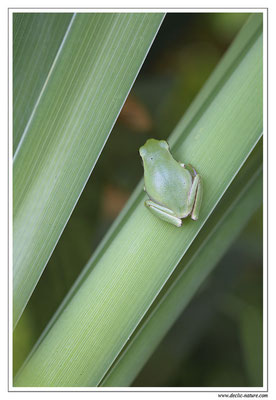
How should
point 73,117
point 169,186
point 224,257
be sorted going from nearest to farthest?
point 73,117 < point 169,186 < point 224,257

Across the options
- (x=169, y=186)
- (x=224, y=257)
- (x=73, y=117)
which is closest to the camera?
(x=73, y=117)

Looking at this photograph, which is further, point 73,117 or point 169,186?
point 169,186

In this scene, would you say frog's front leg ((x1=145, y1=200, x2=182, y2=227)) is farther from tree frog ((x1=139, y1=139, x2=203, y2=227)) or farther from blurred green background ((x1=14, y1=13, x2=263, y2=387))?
blurred green background ((x1=14, y1=13, x2=263, y2=387))

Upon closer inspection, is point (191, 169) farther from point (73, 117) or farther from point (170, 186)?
point (73, 117)

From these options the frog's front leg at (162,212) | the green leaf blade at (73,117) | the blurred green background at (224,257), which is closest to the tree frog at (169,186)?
the frog's front leg at (162,212)

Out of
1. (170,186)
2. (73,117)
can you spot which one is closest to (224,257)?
(170,186)

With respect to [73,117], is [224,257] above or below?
below

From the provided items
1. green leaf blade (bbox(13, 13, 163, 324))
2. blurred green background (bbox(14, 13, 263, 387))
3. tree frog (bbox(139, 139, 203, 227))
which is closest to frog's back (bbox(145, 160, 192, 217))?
tree frog (bbox(139, 139, 203, 227))
